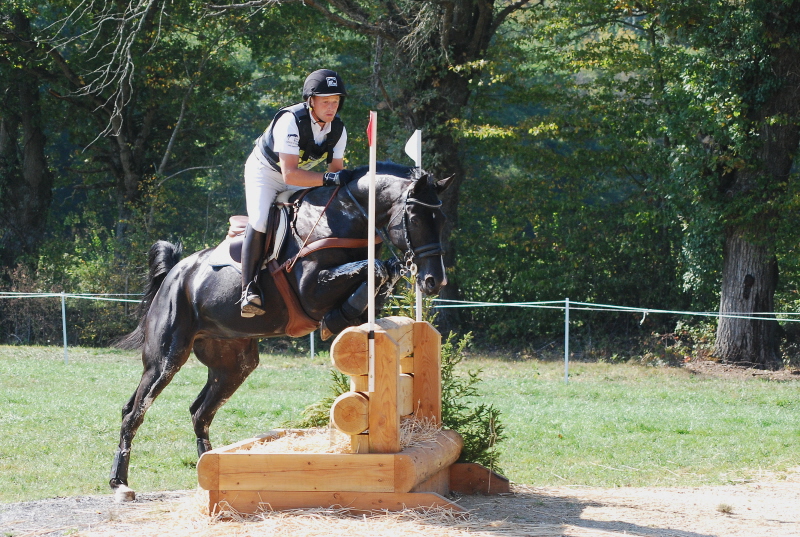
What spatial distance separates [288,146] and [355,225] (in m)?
0.61

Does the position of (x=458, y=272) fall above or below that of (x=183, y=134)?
below

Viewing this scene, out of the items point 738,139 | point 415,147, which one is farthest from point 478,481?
point 738,139

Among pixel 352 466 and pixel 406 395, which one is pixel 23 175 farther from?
pixel 352 466

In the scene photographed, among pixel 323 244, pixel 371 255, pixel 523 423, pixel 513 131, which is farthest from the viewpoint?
pixel 513 131

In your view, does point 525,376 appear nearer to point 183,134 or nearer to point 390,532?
point 390,532

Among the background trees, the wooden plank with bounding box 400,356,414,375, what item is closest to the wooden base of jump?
the wooden plank with bounding box 400,356,414,375

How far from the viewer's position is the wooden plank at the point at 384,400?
4363 mm

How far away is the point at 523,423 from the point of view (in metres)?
9.16

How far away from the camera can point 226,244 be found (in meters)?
5.72

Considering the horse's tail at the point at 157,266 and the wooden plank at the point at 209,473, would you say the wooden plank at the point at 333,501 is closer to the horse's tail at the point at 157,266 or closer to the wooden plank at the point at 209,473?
the wooden plank at the point at 209,473

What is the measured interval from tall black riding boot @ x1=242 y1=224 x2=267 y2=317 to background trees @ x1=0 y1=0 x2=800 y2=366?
28.8ft

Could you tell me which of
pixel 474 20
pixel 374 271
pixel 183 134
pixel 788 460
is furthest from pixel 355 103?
pixel 374 271

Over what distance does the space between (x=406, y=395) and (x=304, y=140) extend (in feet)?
5.42

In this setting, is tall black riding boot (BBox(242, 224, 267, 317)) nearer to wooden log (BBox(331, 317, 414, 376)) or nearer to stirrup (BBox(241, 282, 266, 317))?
stirrup (BBox(241, 282, 266, 317))
